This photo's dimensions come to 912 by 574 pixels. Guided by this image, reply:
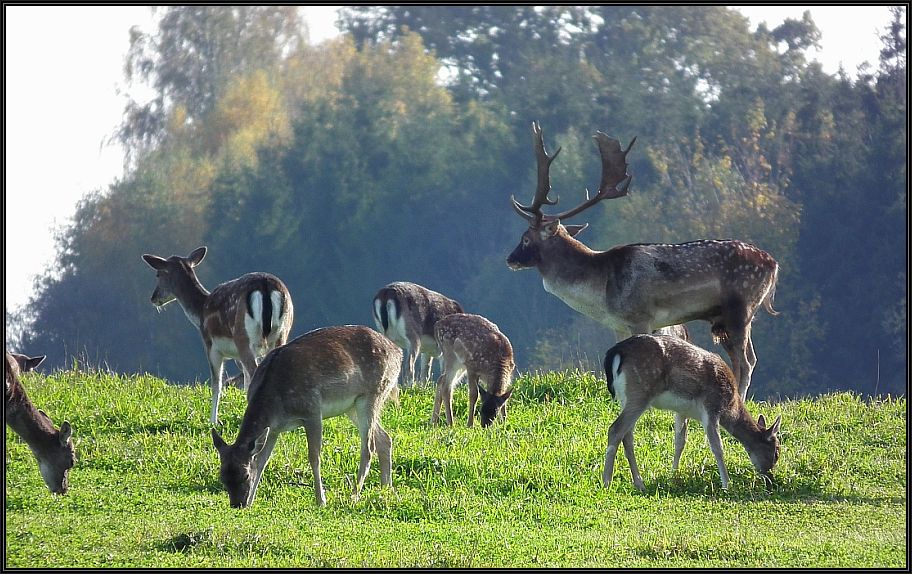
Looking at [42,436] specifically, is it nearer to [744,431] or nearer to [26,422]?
[26,422]

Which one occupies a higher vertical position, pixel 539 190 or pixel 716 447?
pixel 539 190

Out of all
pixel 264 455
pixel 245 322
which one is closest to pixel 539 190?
pixel 245 322

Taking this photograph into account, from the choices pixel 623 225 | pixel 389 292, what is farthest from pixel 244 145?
pixel 389 292

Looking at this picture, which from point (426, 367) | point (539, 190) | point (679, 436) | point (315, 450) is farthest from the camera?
point (426, 367)

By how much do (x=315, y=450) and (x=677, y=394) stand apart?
2.71 meters

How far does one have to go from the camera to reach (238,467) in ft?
31.7

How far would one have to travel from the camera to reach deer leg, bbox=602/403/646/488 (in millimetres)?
10531

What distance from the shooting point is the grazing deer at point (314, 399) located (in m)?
9.72

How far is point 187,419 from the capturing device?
1311 cm

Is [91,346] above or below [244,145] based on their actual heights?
below

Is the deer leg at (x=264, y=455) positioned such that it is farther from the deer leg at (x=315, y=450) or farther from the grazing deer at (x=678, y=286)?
the grazing deer at (x=678, y=286)

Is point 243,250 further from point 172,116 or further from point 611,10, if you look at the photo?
point 611,10

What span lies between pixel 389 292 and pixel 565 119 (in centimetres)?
3254

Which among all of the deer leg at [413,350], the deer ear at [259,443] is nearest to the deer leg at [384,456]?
the deer ear at [259,443]
